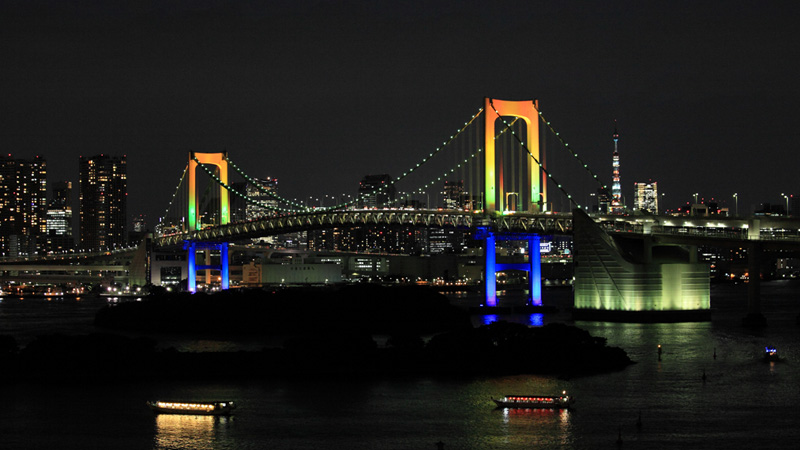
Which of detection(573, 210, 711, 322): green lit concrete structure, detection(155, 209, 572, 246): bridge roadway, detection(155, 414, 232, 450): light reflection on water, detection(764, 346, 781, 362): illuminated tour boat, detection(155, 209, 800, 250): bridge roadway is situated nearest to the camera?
detection(155, 414, 232, 450): light reflection on water

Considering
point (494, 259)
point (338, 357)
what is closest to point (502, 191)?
point (494, 259)

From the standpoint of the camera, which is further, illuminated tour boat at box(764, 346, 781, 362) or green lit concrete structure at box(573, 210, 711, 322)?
green lit concrete structure at box(573, 210, 711, 322)

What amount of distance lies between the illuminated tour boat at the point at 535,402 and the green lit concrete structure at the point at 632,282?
77.6 ft

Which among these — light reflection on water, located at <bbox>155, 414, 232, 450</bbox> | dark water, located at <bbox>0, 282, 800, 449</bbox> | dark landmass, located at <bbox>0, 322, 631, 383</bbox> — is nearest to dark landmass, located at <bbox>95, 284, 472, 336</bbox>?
dark landmass, located at <bbox>0, 322, 631, 383</bbox>

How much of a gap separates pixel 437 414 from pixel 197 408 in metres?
5.73

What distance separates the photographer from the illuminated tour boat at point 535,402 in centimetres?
2723

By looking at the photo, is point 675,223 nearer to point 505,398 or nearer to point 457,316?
point 457,316

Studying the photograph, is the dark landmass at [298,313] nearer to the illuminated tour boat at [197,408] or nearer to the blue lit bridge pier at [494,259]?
the blue lit bridge pier at [494,259]

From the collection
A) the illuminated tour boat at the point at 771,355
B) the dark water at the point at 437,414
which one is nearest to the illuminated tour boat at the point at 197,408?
the dark water at the point at 437,414

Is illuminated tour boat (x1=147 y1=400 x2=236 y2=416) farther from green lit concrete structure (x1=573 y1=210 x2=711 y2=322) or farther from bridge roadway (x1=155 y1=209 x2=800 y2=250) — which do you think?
bridge roadway (x1=155 y1=209 x2=800 y2=250)

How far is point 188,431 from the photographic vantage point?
25.0m

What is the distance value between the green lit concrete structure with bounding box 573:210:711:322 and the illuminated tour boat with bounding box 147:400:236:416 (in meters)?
27.4

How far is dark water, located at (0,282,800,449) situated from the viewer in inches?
940

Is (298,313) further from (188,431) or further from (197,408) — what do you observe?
(188,431)
